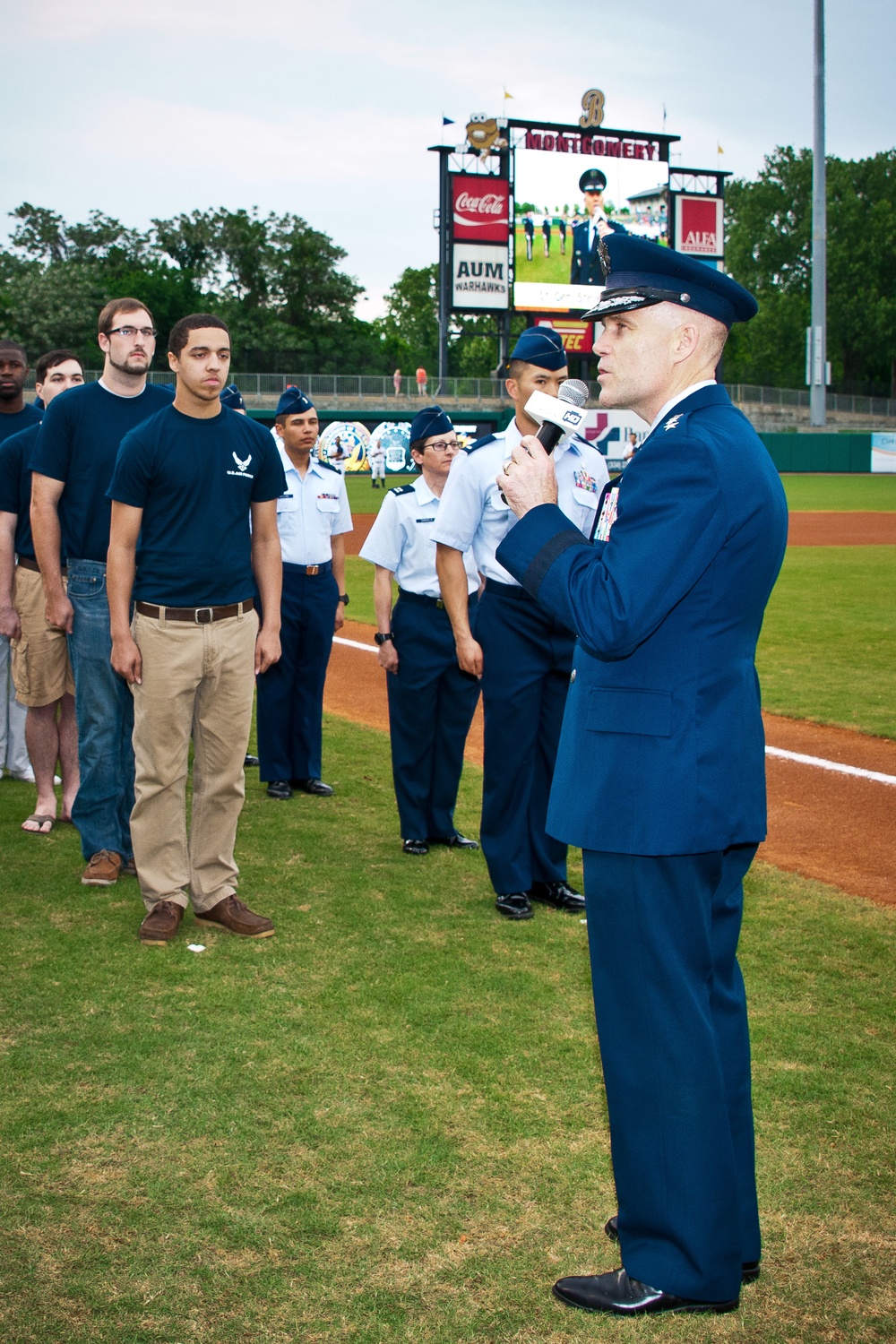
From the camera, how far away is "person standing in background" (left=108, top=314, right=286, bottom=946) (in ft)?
16.4

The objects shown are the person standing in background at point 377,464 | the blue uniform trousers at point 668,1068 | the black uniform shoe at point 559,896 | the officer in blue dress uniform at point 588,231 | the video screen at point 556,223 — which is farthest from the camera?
the officer in blue dress uniform at point 588,231

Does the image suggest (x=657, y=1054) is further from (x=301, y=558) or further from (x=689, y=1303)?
(x=301, y=558)

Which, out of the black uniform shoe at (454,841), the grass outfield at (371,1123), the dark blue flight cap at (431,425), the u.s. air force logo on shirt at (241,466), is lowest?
the grass outfield at (371,1123)

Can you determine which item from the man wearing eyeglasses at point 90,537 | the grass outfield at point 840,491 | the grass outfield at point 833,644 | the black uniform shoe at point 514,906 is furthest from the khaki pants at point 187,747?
the grass outfield at point 840,491

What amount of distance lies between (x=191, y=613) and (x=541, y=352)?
1.73 meters

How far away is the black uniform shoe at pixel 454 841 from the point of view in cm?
662

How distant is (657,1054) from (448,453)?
14.6ft

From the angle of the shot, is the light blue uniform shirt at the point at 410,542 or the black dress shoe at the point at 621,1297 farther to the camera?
the light blue uniform shirt at the point at 410,542

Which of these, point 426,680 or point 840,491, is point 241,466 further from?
point 840,491

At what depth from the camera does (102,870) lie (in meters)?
5.88

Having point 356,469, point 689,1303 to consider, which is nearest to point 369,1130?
point 689,1303

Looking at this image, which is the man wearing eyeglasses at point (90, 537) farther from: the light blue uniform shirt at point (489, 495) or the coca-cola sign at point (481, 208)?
the coca-cola sign at point (481, 208)

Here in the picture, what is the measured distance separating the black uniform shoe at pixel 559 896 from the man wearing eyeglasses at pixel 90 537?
194 centimetres

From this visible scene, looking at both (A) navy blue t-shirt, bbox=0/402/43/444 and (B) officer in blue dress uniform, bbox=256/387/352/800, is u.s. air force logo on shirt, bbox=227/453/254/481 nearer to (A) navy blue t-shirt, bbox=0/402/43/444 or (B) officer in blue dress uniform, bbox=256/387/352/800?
(B) officer in blue dress uniform, bbox=256/387/352/800
